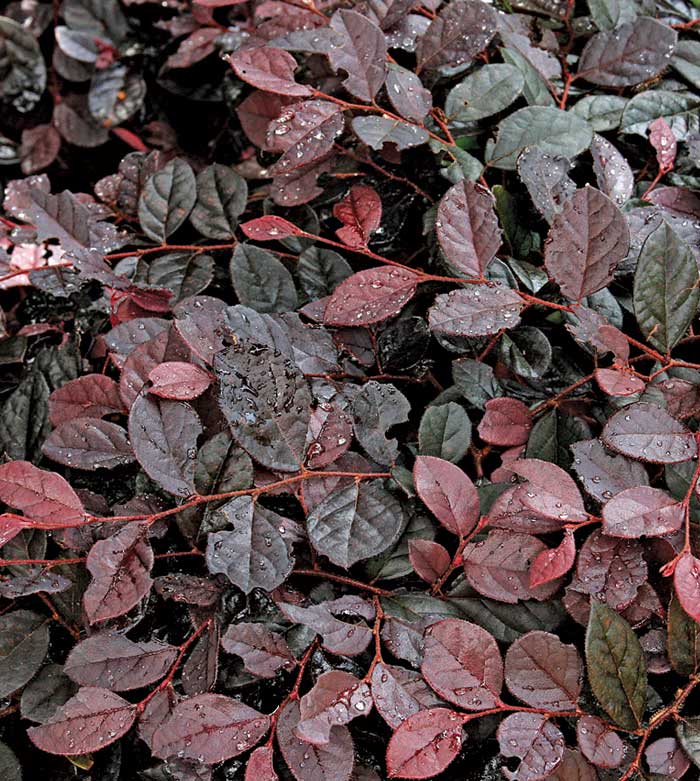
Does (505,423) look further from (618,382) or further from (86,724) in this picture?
(86,724)

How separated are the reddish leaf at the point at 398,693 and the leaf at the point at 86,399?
1.38 ft

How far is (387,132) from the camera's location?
2.94ft

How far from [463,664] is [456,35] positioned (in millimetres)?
747

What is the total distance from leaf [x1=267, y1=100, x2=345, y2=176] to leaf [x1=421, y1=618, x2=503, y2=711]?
1.77 feet

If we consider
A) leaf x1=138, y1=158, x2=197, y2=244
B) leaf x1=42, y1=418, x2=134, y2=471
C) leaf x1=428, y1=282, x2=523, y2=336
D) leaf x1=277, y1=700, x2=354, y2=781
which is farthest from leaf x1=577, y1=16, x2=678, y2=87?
leaf x1=277, y1=700, x2=354, y2=781

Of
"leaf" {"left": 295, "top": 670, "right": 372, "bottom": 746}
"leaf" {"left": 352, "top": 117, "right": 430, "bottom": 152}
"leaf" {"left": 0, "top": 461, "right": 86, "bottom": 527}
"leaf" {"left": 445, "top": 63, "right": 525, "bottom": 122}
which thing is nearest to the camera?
"leaf" {"left": 295, "top": 670, "right": 372, "bottom": 746}

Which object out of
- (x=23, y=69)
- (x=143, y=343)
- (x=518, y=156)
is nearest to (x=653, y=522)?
(x=518, y=156)

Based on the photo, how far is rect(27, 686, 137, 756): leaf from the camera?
70cm

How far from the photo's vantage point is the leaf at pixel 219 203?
106 cm

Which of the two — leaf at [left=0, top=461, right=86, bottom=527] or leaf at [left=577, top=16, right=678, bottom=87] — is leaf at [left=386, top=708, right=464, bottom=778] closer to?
leaf at [left=0, top=461, right=86, bottom=527]

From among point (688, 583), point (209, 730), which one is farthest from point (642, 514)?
point (209, 730)

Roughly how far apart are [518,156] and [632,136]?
219 mm

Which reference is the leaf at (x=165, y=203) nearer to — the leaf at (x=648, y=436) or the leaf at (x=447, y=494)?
the leaf at (x=447, y=494)

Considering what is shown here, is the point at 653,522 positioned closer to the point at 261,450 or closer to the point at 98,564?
the point at 261,450
